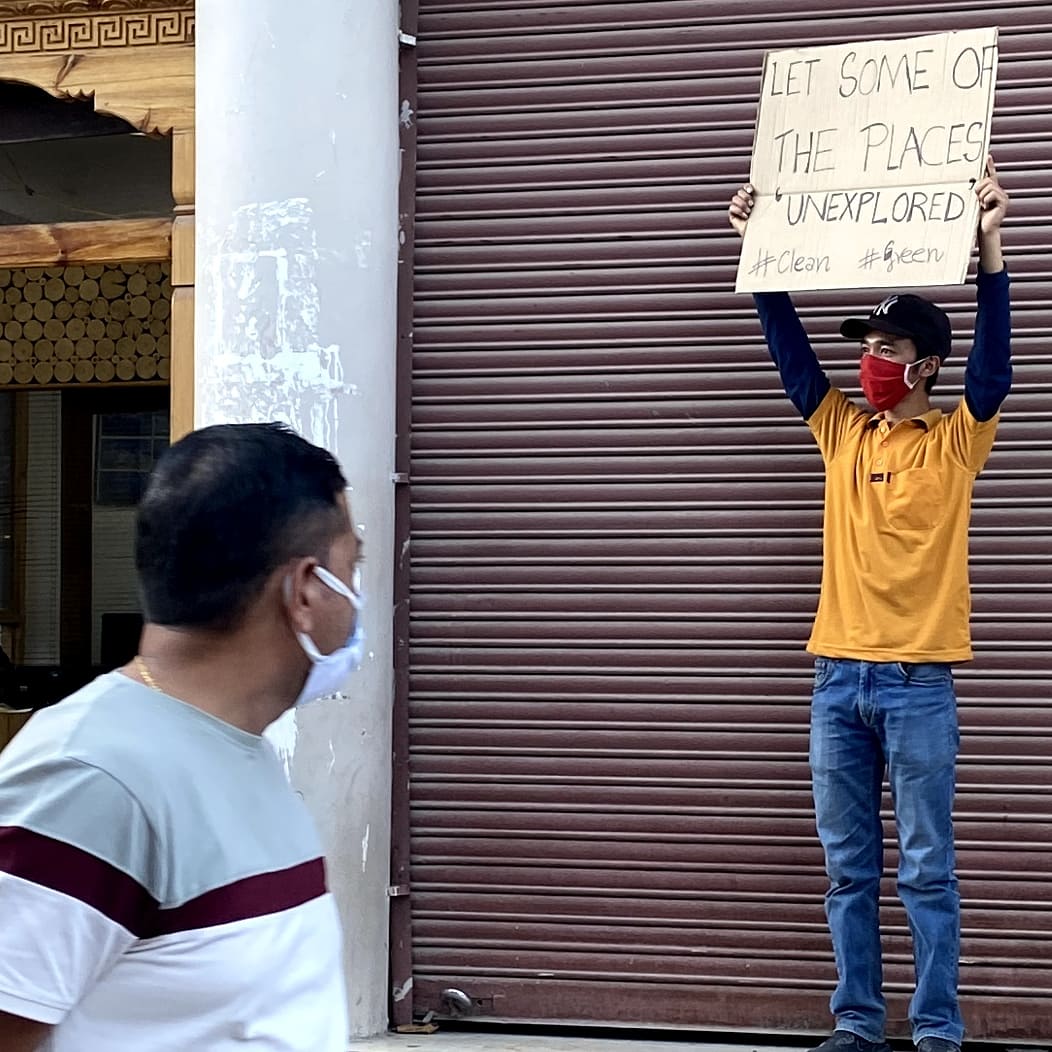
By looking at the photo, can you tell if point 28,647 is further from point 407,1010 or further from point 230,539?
point 230,539

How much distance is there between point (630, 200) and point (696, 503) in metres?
0.90

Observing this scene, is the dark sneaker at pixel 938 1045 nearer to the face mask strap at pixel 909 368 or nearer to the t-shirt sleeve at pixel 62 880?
the face mask strap at pixel 909 368

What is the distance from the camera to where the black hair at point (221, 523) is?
1656 millimetres

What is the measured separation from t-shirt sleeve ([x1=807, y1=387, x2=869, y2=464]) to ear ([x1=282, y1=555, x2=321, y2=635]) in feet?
9.17

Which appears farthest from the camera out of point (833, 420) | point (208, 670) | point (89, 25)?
point (89, 25)

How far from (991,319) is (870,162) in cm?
54

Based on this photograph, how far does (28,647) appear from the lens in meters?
10.8

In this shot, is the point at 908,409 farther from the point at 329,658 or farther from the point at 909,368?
the point at 329,658

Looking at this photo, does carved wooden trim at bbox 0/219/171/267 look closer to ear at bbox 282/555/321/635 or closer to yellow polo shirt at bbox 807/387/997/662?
yellow polo shirt at bbox 807/387/997/662

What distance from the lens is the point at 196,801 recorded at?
1576 mm

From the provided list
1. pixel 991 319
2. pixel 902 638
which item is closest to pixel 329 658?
pixel 902 638

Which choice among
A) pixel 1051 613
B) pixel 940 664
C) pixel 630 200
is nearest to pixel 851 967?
pixel 940 664

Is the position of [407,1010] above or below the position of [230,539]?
below

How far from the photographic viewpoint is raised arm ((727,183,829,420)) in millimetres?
4383
